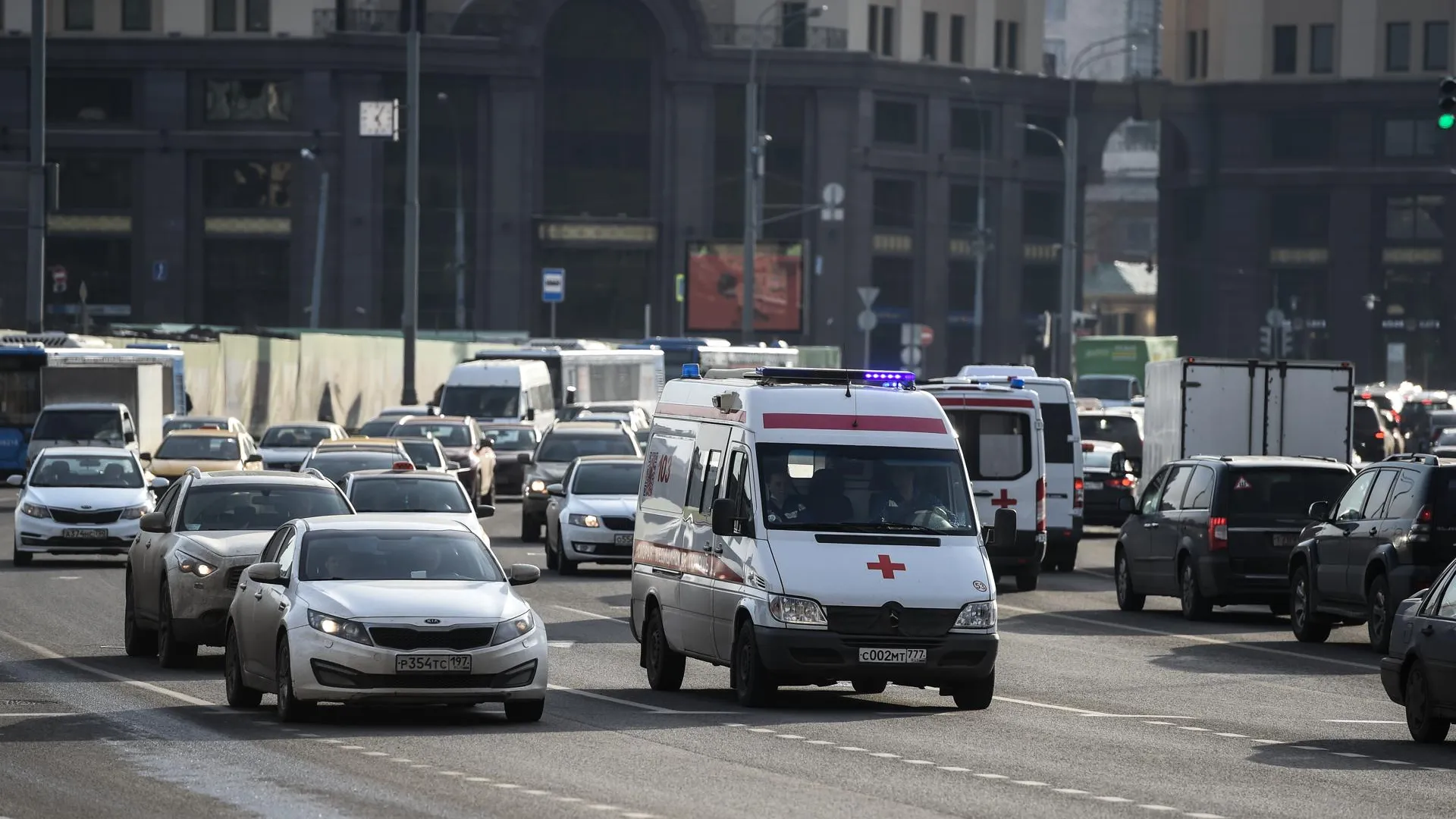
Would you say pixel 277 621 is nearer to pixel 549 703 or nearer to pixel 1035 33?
pixel 549 703

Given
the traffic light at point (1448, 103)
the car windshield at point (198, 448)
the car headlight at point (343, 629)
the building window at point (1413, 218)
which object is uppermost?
the building window at point (1413, 218)

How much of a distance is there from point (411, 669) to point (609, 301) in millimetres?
77455

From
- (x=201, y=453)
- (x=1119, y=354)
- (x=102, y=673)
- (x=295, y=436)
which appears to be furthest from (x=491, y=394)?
(x=1119, y=354)

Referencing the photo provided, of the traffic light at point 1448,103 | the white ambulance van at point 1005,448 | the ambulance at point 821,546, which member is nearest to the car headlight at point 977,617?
the ambulance at point 821,546

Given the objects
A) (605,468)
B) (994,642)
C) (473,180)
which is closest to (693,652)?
(994,642)

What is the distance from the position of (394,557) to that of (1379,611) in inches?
369

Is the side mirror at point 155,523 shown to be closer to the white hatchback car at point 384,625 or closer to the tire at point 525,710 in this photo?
the white hatchback car at point 384,625

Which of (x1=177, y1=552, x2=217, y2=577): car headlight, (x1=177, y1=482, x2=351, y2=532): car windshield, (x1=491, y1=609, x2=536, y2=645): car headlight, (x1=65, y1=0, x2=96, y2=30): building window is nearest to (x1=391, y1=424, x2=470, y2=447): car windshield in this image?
(x1=177, y1=482, x2=351, y2=532): car windshield

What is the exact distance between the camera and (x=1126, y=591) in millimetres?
26922

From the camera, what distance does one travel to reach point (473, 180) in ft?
297

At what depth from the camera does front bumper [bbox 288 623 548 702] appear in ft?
48.8

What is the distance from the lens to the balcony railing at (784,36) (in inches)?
3620

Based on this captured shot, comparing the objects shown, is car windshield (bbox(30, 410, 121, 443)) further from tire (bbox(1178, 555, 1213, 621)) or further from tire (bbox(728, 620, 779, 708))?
tire (bbox(728, 620, 779, 708))

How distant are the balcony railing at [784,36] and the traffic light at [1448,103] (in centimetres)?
5751
